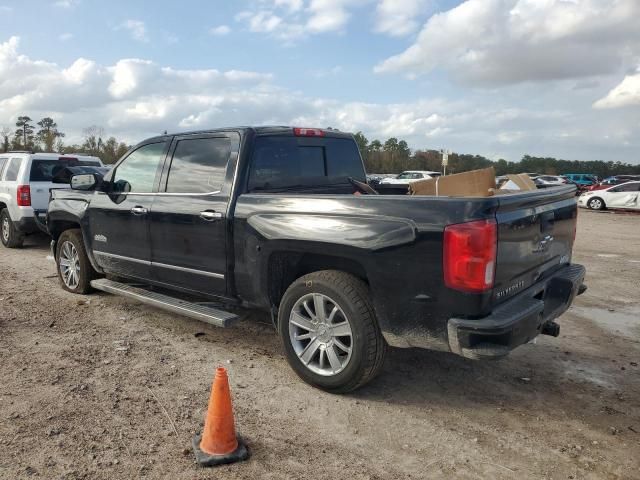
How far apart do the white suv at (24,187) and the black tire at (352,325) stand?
7380 millimetres

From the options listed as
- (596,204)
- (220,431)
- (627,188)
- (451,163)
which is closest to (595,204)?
(596,204)

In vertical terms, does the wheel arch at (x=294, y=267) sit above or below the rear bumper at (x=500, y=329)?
above

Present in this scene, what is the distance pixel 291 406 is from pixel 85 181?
11.2ft

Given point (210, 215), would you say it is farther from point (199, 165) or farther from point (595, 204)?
point (595, 204)

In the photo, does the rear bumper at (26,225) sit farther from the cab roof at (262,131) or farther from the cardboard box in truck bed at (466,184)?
the cardboard box in truck bed at (466,184)

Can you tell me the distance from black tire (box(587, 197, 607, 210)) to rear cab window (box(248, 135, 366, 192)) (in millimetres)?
21420

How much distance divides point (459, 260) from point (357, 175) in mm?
2451

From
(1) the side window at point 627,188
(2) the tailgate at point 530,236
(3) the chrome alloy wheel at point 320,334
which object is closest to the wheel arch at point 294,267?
(3) the chrome alloy wheel at point 320,334

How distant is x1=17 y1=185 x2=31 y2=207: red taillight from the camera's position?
9.17m

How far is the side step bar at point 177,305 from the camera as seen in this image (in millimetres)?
4172

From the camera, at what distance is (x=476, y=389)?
3.93 metres

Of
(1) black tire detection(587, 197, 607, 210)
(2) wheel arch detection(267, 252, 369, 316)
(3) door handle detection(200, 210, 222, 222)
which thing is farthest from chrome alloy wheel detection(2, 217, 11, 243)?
(1) black tire detection(587, 197, 607, 210)

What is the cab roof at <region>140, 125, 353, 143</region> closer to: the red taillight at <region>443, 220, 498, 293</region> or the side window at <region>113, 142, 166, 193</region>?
the side window at <region>113, 142, 166, 193</region>

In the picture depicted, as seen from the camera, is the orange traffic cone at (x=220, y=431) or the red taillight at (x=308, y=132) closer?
the orange traffic cone at (x=220, y=431)
